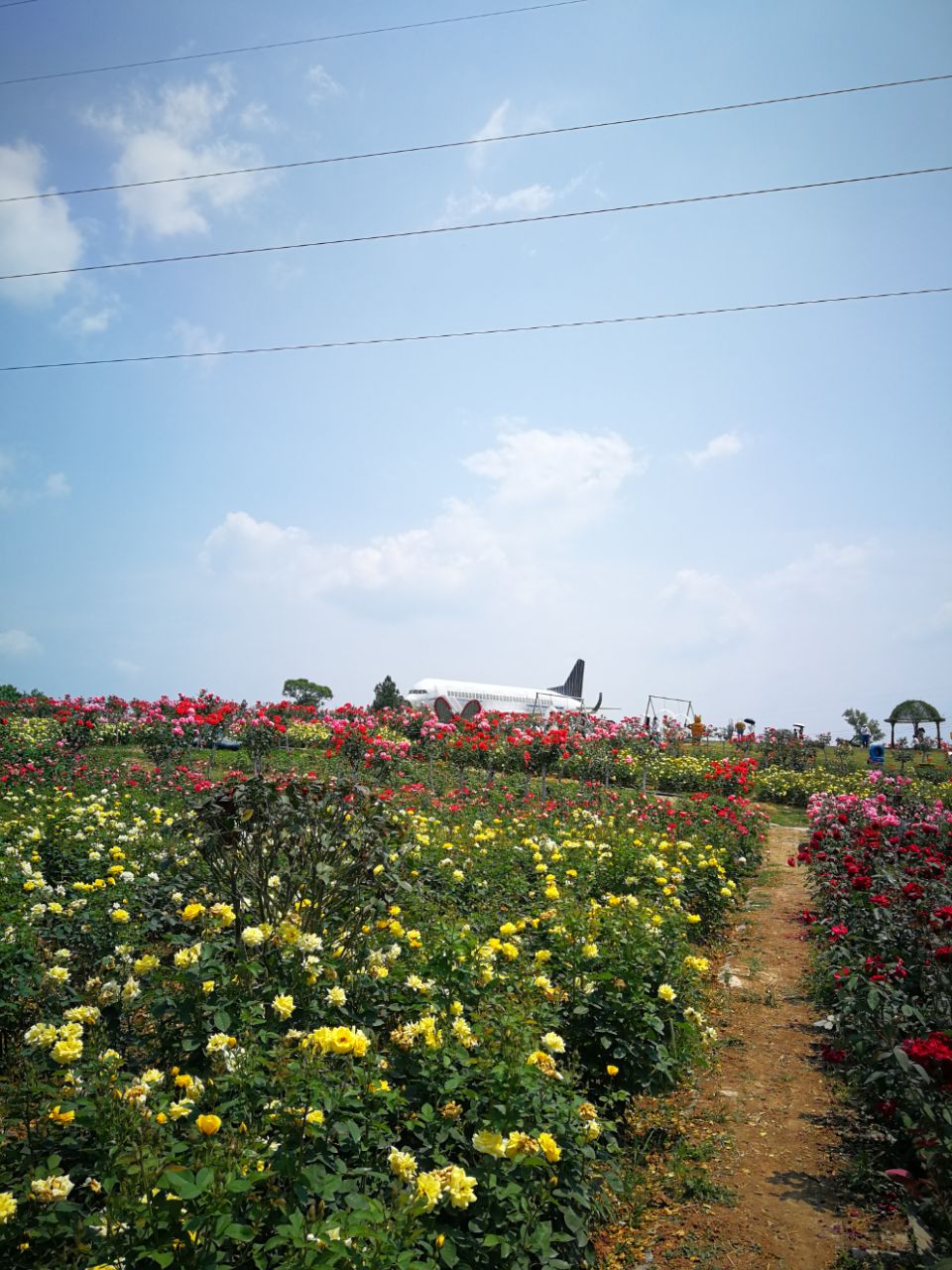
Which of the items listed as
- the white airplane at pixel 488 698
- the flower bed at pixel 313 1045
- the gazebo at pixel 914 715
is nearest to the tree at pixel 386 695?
the white airplane at pixel 488 698

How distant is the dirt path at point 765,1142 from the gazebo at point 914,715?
35.1 m

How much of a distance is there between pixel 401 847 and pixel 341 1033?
3110 millimetres

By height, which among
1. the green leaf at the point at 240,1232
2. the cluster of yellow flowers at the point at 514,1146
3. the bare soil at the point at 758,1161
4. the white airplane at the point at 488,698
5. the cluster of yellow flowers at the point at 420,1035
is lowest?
the bare soil at the point at 758,1161

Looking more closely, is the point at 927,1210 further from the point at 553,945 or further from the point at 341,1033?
the point at 341,1033

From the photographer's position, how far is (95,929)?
4523 mm

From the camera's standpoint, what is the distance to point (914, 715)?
3747 cm

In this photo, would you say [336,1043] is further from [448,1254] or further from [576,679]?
[576,679]

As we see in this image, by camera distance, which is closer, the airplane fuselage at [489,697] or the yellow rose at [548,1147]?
the yellow rose at [548,1147]

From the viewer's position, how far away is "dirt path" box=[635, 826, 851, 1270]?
10.7 ft

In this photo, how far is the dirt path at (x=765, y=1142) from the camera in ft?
10.7

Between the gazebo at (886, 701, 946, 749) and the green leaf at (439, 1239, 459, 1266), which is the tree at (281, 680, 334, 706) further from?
the green leaf at (439, 1239, 459, 1266)

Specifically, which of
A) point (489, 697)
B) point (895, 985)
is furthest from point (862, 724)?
point (895, 985)

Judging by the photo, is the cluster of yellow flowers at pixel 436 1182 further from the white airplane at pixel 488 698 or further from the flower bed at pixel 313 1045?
the white airplane at pixel 488 698

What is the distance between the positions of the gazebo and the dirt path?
3505 cm
